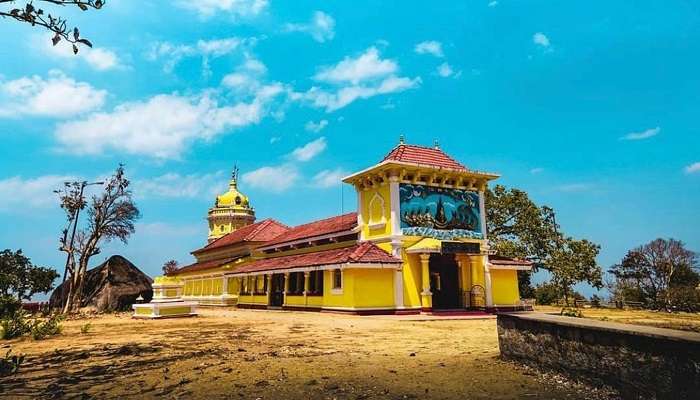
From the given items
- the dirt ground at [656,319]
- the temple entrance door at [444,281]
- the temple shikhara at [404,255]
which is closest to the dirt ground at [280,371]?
the dirt ground at [656,319]

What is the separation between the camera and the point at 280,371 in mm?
6168

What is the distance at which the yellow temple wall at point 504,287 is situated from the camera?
22.6 meters

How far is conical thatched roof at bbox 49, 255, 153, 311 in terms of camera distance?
26.3 metres

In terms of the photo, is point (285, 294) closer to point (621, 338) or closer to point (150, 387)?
point (150, 387)

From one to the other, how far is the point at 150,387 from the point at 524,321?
4902 millimetres

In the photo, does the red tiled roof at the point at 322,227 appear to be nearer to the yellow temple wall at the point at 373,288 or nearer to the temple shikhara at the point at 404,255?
the temple shikhara at the point at 404,255

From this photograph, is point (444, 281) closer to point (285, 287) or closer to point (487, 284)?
point (487, 284)

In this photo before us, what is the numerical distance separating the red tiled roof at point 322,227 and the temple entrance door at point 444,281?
4.84 m

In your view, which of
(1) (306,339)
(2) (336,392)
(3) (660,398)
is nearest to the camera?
(3) (660,398)

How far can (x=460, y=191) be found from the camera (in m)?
22.6

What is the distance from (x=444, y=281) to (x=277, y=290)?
10.1m

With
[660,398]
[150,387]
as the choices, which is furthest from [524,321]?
[150,387]

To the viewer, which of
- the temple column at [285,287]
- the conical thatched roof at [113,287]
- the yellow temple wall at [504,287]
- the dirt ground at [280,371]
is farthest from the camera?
the conical thatched roof at [113,287]

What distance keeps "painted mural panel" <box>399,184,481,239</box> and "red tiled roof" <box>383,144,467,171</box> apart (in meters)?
1.39
